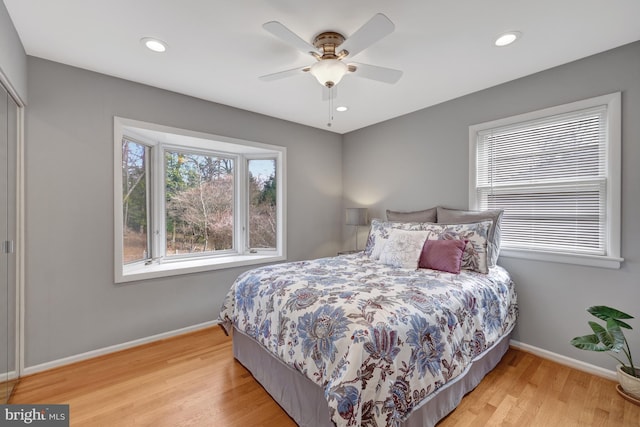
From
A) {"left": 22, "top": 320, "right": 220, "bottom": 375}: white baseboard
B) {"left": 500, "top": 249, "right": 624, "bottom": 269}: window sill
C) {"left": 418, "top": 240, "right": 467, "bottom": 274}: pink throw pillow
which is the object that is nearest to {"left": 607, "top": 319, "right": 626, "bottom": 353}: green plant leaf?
{"left": 500, "top": 249, "right": 624, "bottom": 269}: window sill

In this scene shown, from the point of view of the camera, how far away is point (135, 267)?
9.55 feet

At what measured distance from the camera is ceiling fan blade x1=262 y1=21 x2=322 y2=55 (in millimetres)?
1539

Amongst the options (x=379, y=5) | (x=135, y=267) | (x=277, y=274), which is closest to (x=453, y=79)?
(x=379, y=5)

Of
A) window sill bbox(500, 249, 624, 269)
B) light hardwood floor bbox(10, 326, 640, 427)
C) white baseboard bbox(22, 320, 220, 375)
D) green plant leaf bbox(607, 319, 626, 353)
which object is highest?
window sill bbox(500, 249, 624, 269)

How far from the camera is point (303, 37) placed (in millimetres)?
1959

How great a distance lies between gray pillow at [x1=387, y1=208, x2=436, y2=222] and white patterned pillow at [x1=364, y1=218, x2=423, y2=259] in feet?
0.70

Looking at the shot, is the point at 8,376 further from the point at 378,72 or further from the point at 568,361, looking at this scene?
the point at 568,361

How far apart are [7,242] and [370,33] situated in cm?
275

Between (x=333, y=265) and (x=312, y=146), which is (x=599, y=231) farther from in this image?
(x=312, y=146)

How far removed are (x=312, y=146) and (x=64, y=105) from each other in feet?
8.75

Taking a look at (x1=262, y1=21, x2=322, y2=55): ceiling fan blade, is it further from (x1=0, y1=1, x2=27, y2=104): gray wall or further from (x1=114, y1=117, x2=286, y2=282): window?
(x1=114, y1=117, x2=286, y2=282): window

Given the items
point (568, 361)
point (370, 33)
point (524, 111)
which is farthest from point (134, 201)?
point (568, 361)

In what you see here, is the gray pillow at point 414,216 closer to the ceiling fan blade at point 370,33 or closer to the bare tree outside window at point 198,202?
the ceiling fan blade at point 370,33

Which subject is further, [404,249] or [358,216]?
[358,216]
